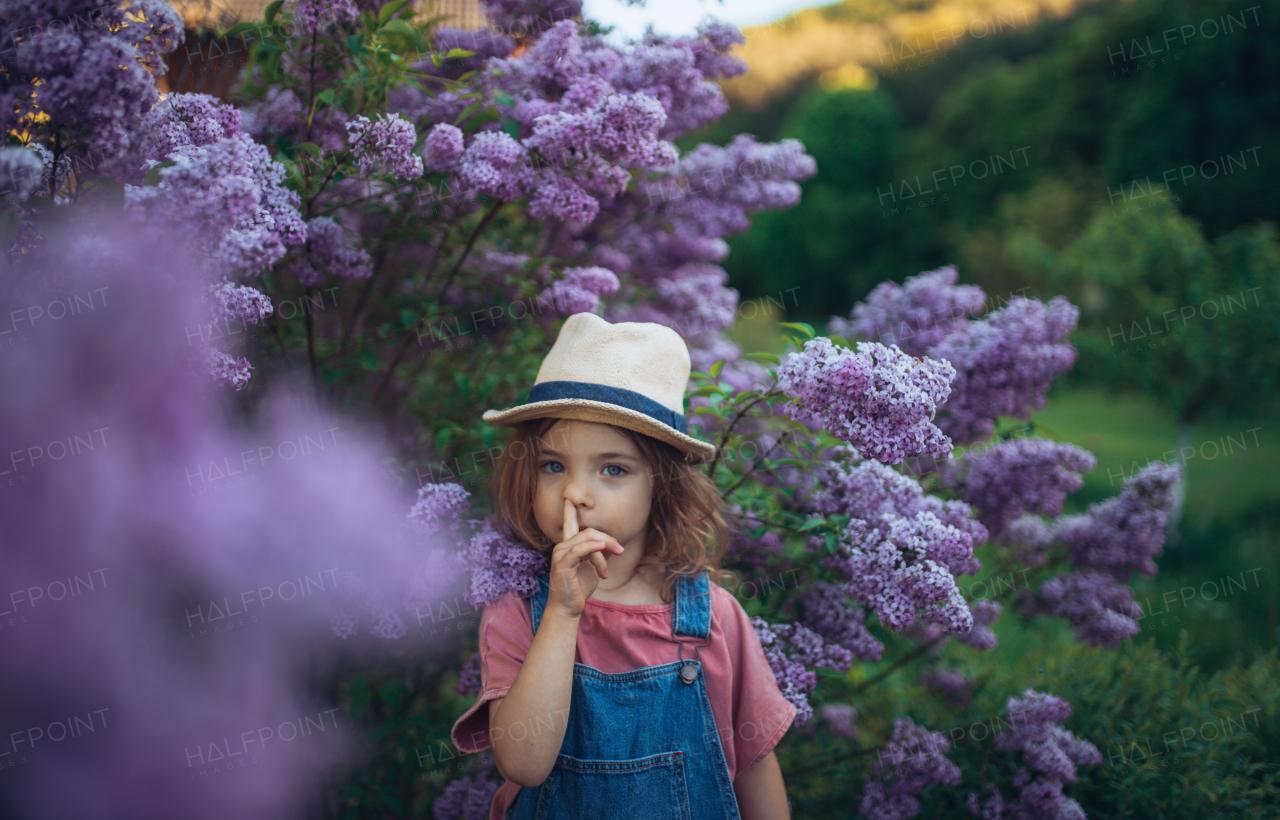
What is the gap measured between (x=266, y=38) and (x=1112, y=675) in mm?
4111

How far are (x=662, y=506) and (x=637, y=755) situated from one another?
0.61m

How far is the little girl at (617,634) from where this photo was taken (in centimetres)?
157

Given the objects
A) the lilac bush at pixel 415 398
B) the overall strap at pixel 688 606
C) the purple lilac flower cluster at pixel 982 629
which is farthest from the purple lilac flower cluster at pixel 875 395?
the purple lilac flower cluster at pixel 982 629

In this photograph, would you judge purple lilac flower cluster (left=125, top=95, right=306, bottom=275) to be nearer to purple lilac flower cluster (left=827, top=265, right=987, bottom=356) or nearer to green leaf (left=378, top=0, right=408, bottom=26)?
green leaf (left=378, top=0, right=408, bottom=26)

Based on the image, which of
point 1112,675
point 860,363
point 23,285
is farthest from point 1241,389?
point 23,285

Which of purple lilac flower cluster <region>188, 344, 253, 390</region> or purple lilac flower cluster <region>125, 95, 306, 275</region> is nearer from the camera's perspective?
purple lilac flower cluster <region>125, 95, 306, 275</region>

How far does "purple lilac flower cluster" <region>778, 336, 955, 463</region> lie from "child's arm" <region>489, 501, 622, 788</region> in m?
0.61

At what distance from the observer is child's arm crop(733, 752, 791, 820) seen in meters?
1.78

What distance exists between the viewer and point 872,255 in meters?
26.6

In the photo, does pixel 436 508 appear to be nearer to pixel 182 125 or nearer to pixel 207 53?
pixel 182 125

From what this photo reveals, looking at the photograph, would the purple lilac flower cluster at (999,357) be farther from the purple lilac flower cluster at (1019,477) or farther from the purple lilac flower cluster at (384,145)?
the purple lilac flower cluster at (384,145)

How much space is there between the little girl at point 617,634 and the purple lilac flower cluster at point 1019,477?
125 centimetres

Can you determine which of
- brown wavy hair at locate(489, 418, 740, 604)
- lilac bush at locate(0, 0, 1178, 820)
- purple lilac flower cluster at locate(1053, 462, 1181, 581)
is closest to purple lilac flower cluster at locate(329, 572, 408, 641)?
lilac bush at locate(0, 0, 1178, 820)

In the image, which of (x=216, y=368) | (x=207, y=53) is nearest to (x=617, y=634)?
(x=216, y=368)
